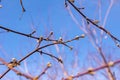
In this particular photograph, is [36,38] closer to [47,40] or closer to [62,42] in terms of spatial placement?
[47,40]

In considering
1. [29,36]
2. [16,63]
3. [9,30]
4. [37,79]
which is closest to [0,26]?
[9,30]

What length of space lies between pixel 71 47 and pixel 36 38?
0.24 m

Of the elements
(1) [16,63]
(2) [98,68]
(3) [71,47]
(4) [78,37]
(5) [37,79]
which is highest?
(2) [98,68]

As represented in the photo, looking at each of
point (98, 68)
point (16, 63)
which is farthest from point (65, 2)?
point (98, 68)

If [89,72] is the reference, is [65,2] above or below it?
below

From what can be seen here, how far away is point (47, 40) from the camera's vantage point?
71.2 inches

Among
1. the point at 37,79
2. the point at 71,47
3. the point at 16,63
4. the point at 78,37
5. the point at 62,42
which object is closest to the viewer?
the point at 37,79

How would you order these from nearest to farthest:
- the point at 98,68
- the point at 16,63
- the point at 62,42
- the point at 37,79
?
the point at 98,68 < the point at 37,79 < the point at 16,63 < the point at 62,42

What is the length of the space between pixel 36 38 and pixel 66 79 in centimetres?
102

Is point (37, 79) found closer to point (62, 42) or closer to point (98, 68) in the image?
point (98, 68)

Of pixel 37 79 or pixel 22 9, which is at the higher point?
pixel 37 79

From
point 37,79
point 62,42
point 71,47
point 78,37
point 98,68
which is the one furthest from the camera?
point 71,47

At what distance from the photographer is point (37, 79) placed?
2.88 feet

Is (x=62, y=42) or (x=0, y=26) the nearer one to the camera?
(x=62, y=42)
